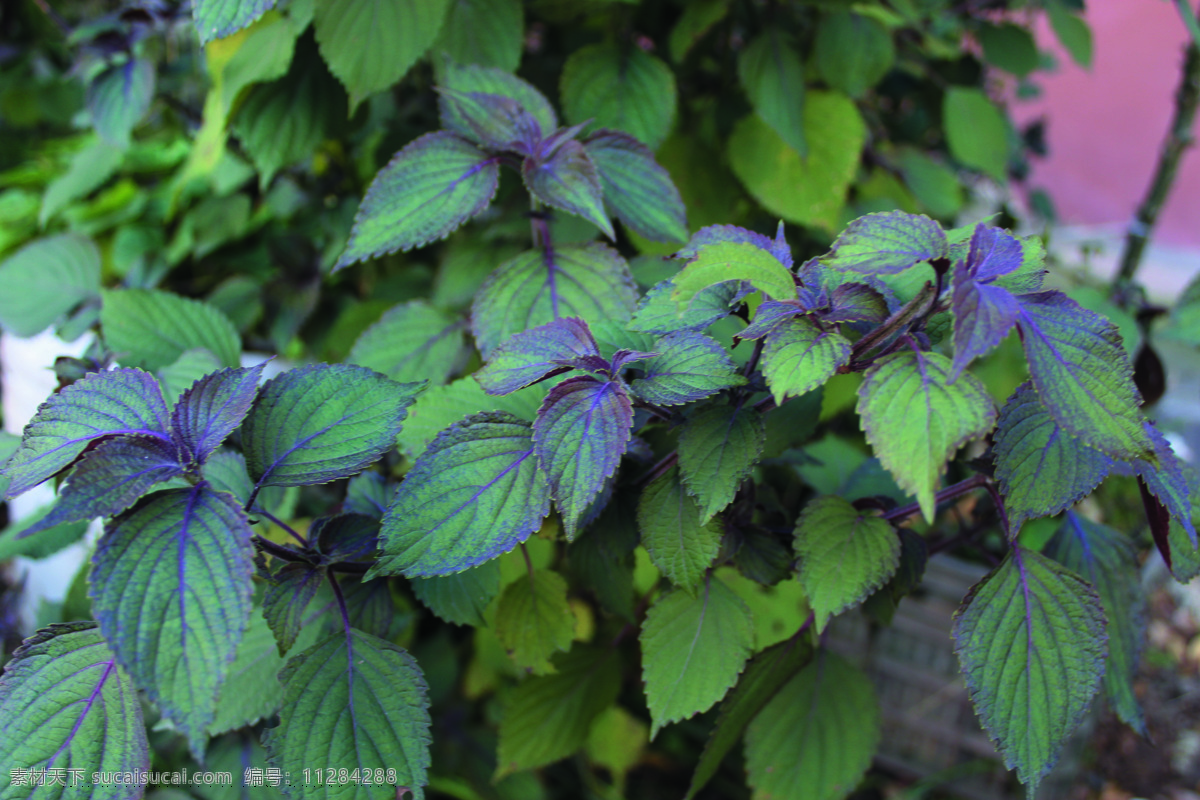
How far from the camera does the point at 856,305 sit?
1.41 ft

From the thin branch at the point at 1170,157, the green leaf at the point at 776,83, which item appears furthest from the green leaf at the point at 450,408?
the thin branch at the point at 1170,157

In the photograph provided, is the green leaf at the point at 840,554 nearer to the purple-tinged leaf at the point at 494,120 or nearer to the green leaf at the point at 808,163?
the purple-tinged leaf at the point at 494,120

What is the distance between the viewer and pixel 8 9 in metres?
1.63

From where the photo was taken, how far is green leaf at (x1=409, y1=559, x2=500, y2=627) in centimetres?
53

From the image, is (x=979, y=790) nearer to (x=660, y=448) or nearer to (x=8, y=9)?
(x=660, y=448)

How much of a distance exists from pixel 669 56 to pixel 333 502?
0.73 meters

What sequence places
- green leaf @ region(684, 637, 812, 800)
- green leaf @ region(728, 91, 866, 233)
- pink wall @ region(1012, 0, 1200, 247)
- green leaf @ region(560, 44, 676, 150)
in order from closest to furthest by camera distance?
green leaf @ region(684, 637, 812, 800)
green leaf @ region(560, 44, 676, 150)
green leaf @ region(728, 91, 866, 233)
pink wall @ region(1012, 0, 1200, 247)

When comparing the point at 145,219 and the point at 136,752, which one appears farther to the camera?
the point at 145,219

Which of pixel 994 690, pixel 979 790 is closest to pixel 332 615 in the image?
pixel 994 690

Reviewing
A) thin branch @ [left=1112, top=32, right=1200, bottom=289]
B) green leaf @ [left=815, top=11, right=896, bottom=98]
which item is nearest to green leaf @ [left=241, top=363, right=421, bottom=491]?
green leaf @ [left=815, top=11, right=896, bottom=98]

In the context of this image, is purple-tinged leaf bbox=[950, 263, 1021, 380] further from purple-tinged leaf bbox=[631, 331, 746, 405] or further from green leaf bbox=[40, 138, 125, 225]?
green leaf bbox=[40, 138, 125, 225]

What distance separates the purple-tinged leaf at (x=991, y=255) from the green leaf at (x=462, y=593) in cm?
36

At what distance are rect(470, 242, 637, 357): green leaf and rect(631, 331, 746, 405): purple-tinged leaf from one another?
0.37 feet

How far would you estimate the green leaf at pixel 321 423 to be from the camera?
0.46m
